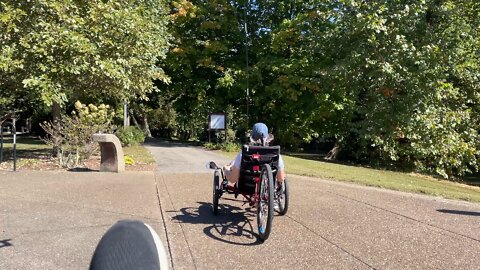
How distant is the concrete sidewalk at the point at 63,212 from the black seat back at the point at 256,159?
128 cm

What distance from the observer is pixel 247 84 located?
76.8 ft

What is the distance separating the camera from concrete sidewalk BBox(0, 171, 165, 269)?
4.68 meters

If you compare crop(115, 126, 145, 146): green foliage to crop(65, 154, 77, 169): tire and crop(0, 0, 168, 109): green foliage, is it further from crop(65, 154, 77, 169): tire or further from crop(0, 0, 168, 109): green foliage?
crop(65, 154, 77, 169): tire

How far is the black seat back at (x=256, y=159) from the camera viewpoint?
5.91 meters

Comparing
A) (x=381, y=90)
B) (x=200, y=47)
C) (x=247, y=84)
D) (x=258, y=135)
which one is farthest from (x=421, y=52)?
(x=258, y=135)

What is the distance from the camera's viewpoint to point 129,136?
22.2 m

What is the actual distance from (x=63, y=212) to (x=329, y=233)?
144 inches

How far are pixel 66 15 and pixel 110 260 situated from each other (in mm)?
12565

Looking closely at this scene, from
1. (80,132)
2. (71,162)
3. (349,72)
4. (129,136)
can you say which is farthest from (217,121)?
(71,162)

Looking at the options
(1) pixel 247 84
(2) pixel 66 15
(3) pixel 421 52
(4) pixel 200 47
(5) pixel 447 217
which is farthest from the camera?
(4) pixel 200 47

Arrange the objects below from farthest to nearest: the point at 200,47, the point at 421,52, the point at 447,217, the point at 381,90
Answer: the point at 200,47 < the point at 381,90 < the point at 421,52 < the point at 447,217

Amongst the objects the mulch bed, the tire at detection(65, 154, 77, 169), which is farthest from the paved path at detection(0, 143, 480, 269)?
the tire at detection(65, 154, 77, 169)

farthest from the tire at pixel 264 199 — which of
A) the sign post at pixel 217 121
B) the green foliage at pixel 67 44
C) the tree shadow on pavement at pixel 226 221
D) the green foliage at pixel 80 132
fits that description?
the sign post at pixel 217 121

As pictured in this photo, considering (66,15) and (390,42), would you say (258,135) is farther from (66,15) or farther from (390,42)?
(390,42)
